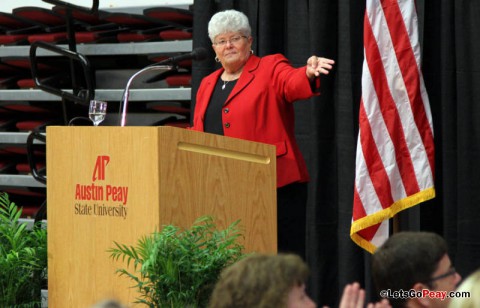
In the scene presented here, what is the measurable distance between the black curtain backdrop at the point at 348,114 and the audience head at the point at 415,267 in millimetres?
2418

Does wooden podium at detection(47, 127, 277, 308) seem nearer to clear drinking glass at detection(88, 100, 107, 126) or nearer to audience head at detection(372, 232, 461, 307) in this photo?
clear drinking glass at detection(88, 100, 107, 126)

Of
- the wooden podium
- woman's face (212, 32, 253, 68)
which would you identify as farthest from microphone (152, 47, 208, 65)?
the wooden podium

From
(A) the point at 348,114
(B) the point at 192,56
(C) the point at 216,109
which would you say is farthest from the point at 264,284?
(A) the point at 348,114

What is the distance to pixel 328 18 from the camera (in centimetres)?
557

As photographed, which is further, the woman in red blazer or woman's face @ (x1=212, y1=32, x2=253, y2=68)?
woman's face @ (x1=212, y1=32, x2=253, y2=68)

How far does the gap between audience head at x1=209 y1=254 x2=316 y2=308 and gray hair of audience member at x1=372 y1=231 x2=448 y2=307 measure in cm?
46

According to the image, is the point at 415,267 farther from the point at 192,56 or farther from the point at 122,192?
the point at 192,56

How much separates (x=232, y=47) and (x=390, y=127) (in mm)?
967

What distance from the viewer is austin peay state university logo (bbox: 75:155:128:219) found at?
348cm

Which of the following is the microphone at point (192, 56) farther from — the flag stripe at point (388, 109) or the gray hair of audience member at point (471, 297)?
the gray hair of audience member at point (471, 297)

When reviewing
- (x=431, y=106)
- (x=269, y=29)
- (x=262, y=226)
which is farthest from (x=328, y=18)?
(x=262, y=226)

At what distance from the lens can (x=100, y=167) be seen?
11.6 ft

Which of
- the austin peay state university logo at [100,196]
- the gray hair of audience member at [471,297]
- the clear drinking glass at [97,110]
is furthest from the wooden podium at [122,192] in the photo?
the gray hair of audience member at [471,297]

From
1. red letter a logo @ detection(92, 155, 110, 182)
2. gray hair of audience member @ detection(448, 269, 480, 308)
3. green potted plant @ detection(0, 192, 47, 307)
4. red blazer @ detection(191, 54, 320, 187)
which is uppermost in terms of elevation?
red blazer @ detection(191, 54, 320, 187)
